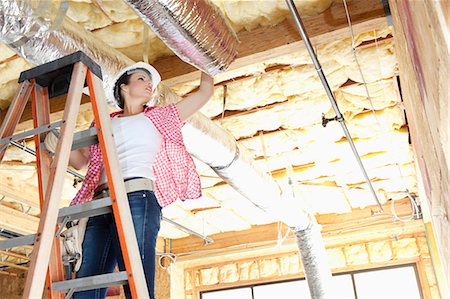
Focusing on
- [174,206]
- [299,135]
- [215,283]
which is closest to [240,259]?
[215,283]

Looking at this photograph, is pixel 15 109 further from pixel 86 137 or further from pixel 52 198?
pixel 52 198

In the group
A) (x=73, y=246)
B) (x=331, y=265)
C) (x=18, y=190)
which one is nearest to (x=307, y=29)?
(x=73, y=246)

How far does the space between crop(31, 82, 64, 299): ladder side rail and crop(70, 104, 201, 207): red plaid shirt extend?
0.56ft

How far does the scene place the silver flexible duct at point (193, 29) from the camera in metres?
1.77

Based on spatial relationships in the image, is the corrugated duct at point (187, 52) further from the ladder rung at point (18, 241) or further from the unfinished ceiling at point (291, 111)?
the ladder rung at point (18, 241)

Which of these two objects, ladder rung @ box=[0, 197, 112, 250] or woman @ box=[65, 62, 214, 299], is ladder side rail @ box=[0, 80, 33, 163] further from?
ladder rung @ box=[0, 197, 112, 250]

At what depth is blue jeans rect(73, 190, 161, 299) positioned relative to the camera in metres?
1.56

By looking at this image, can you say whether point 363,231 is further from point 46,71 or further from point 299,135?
point 46,71

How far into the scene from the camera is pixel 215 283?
644 centimetres

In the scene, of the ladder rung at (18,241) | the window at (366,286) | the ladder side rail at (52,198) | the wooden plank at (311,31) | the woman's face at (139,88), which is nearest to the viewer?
the ladder side rail at (52,198)

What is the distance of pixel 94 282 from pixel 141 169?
1.44 ft

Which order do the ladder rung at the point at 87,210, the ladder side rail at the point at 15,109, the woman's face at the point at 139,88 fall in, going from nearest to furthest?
1. the ladder rung at the point at 87,210
2. the ladder side rail at the point at 15,109
3. the woman's face at the point at 139,88

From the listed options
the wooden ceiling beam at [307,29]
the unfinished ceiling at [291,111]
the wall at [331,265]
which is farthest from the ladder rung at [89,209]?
the wall at [331,265]

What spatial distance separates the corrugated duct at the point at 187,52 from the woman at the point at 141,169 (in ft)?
0.69
